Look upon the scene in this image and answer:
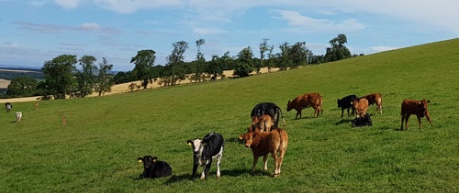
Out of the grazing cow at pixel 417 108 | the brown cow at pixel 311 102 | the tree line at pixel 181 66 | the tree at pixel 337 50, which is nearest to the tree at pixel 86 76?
the tree line at pixel 181 66

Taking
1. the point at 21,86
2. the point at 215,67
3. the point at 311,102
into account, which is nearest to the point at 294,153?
→ the point at 311,102

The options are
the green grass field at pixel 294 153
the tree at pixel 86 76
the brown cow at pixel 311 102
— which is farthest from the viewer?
the tree at pixel 86 76

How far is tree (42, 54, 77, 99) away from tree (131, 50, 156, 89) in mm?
19169

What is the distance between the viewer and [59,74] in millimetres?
100062

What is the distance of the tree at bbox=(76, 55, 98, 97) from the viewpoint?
109 meters

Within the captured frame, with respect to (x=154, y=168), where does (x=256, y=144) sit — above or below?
above

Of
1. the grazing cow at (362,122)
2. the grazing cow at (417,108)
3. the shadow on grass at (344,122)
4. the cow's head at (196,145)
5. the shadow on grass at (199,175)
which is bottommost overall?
the shadow on grass at (199,175)

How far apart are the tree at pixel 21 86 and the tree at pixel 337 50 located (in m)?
93.1

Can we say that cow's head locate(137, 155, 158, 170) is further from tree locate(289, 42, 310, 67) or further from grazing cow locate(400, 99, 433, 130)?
tree locate(289, 42, 310, 67)

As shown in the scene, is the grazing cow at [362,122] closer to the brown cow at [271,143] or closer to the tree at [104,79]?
the brown cow at [271,143]

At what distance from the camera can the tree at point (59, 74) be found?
99625 millimetres

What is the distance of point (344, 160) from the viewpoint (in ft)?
40.4

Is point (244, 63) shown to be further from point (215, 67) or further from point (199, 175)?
point (199, 175)

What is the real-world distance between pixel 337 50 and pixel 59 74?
75272 millimetres
